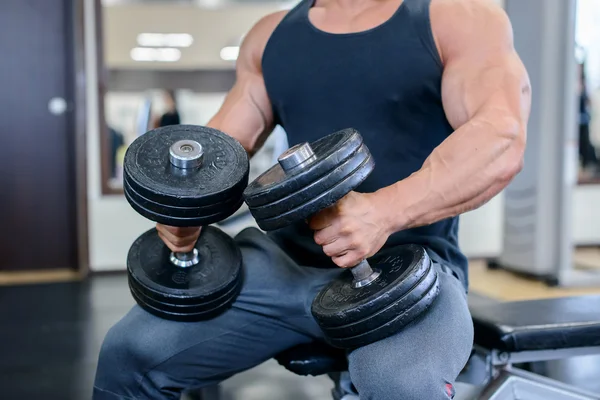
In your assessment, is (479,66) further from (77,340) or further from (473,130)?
(77,340)

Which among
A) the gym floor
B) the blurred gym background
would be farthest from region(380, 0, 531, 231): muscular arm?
the blurred gym background

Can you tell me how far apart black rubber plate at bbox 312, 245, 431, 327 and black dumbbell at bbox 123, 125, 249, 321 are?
0.18 m

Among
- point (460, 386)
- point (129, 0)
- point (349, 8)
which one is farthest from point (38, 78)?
point (460, 386)

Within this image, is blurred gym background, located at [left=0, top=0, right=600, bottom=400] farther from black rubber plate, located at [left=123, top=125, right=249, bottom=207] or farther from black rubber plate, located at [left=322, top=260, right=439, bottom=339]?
black rubber plate, located at [left=322, top=260, right=439, bottom=339]

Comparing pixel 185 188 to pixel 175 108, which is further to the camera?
pixel 175 108

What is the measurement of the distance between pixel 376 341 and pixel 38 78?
127 inches

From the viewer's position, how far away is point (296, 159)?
2.52 ft

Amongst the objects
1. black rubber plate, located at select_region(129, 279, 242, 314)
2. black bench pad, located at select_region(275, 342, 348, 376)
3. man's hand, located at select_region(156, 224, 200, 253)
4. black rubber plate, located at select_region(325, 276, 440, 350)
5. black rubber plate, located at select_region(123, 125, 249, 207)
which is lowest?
black bench pad, located at select_region(275, 342, 348, 376)

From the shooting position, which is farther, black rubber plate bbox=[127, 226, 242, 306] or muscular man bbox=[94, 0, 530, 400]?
black rubber plate bbox=[127, 226, 242, 306]

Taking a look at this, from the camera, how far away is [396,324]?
31.4 inches

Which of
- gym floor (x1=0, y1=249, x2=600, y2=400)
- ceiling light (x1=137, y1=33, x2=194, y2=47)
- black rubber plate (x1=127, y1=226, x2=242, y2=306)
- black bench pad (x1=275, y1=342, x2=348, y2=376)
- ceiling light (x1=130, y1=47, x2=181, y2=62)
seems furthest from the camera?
ceiling light (x1=137, y1=33, x2=194, y2=47)

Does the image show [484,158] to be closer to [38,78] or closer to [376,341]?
[376,341]

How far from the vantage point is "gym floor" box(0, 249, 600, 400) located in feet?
6.03

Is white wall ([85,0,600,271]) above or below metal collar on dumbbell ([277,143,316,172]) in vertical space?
below
